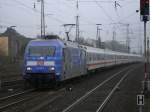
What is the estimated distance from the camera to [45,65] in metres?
23.3

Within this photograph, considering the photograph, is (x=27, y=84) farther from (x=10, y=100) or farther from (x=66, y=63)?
(x=10, y=100)

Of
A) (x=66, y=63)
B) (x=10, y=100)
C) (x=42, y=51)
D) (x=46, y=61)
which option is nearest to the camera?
(x=10, y=100)

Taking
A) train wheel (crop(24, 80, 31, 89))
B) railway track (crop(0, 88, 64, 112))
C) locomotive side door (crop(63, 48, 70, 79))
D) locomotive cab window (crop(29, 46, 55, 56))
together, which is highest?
locomotive cab window (crop(29, 46, 55, 56))

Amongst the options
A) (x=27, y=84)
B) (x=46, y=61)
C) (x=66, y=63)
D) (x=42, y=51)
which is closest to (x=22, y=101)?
(x=46, y=61)

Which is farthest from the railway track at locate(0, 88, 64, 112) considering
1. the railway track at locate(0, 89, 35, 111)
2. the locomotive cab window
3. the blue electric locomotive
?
the locomotive cab window

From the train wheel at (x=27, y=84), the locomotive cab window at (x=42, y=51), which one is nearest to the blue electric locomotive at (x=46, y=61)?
the locomotive cab window at (x=42, y=51)

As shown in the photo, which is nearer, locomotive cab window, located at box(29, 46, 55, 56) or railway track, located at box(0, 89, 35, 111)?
railway track, located at box(0, 89, 35, 111)

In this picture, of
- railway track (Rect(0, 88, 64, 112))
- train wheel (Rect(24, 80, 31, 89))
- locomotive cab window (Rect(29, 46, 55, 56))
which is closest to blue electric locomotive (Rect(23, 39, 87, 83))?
locomotive cab window (Rect(29, 46, 55, 56))

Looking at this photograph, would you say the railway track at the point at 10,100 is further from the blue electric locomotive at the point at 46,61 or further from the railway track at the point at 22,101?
the blue electric locomotive at the point at 46,61

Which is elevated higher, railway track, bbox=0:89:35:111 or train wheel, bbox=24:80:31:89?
train wheel, bbox=24:80:31:89

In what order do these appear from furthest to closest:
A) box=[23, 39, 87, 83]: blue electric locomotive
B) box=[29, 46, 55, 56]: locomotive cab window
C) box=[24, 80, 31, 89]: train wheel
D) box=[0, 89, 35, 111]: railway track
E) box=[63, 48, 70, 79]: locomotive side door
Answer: box=[63, 48, 70, 79]: locomotive side door < box=[24, 80, 31, 89]: train wheel < box=[29, 46, 55, 56]: locomotive cab window < box=[23, 39, 87, 83]: blue electric locomotive < box=[0, 89, 35, 111]: railway track

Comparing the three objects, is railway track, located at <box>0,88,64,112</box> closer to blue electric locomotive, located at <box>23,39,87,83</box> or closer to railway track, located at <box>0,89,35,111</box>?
railway track, located at <box>0,89,35,111</box>

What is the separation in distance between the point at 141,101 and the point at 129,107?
3.77 metres

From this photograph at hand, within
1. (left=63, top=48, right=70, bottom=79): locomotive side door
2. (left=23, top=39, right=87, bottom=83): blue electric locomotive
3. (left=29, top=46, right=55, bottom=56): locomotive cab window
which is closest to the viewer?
(left=23, top=39, right=87, bottom=83): blue electric locomotive
